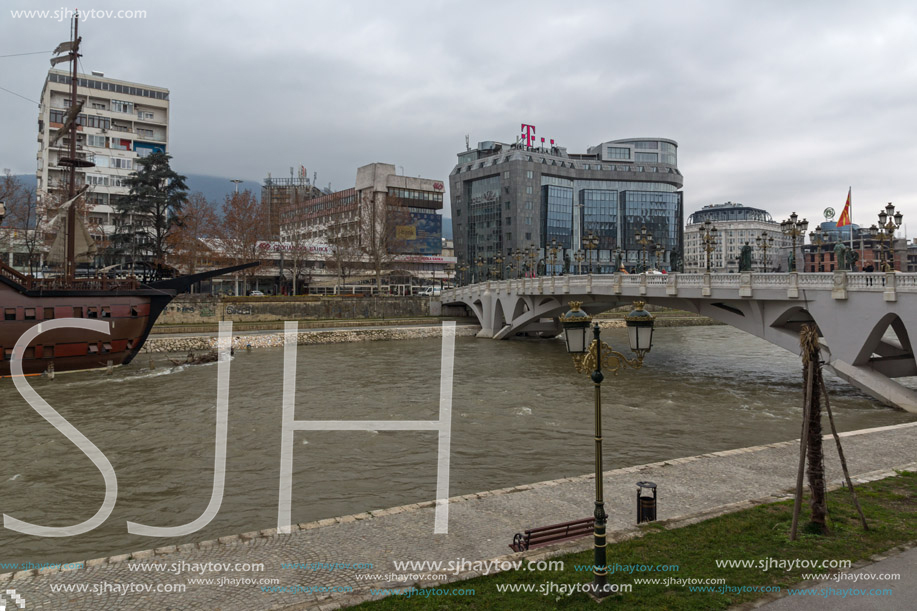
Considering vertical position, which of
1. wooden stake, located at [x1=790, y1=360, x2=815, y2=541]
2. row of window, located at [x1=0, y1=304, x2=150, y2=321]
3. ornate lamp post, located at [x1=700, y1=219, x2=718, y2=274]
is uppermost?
ornate lamp post, located at [x1=700, y1=219, x2=718, y2=274]

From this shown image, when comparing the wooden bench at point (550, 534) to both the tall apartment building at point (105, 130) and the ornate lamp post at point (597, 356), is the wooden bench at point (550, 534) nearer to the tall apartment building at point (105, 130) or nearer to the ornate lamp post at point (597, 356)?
the ornate lamp post at point (597, 356)

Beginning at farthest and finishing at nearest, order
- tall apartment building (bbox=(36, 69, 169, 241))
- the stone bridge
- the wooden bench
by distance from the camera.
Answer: tall apartment building (bbox=(36, 69, 169, 241))
the stone bridge
the wooden bench

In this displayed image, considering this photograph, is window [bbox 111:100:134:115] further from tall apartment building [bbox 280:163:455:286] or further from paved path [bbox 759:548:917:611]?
paved path [bbox 759:548:917:611]

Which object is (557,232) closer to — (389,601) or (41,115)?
(41,115)

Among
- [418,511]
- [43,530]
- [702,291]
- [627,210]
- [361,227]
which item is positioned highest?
[627,210]

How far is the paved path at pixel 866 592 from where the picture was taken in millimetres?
6836

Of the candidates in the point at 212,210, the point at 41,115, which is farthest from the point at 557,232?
the point at 41,115

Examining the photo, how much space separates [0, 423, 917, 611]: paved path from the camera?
7.64 m

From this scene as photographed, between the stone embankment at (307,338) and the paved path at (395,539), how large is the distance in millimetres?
40293

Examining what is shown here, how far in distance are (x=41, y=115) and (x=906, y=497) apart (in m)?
98.5

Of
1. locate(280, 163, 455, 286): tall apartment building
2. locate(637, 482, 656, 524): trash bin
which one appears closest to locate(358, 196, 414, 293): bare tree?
locate(280, 163, 455, 286): tall apartment building

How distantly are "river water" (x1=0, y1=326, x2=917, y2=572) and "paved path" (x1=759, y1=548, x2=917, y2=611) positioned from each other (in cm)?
Result: 774

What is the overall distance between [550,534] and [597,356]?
3135mm

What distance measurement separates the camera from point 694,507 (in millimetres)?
10844
